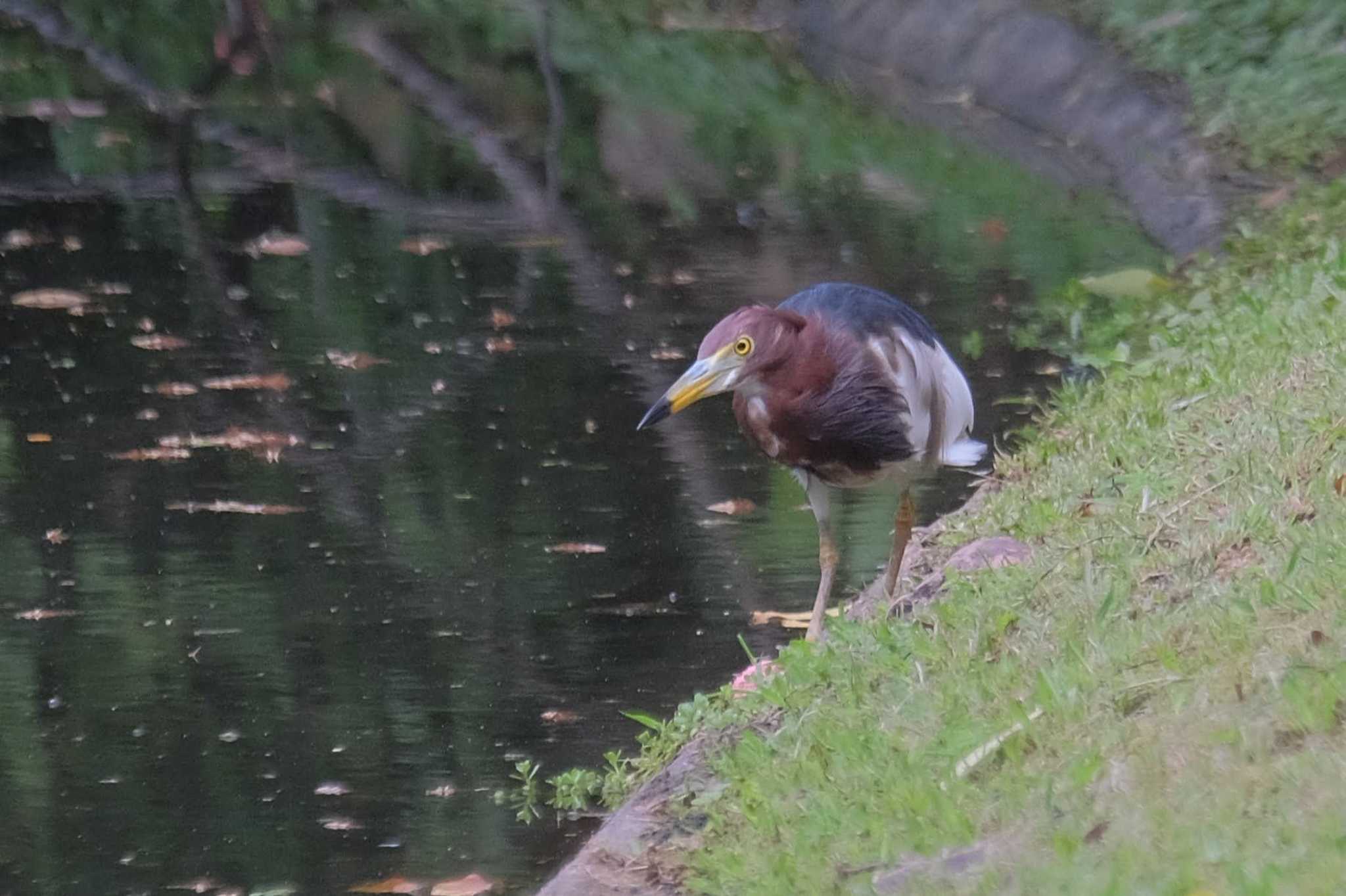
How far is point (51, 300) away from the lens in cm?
1048

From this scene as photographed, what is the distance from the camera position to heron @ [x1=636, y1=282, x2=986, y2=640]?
17.9 feet

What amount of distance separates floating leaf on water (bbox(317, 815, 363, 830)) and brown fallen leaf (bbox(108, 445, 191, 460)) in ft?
10.2

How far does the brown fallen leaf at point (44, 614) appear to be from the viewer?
6.77 metres

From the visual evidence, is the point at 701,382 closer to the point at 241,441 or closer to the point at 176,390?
the point at 241,441

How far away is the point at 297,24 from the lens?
1917cm

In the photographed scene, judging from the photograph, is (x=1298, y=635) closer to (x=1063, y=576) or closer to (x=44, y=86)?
(x=1063, y=576)

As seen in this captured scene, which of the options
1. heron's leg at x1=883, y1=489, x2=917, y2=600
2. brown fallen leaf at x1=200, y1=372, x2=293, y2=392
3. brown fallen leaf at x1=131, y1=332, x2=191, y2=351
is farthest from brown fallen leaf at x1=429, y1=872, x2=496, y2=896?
brown fallen leaf at x1=131, y1=332, x2=191, y2=351

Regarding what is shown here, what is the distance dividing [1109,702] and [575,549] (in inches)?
128

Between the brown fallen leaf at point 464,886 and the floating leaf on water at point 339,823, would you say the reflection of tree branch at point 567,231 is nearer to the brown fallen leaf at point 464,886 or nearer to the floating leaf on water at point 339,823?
the floating leaf on water at point 339,823

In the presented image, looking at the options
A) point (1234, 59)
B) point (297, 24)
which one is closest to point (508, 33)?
point (297, 24)

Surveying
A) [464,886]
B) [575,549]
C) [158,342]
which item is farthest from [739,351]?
[158,342]

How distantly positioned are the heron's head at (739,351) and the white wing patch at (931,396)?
14.3 inches

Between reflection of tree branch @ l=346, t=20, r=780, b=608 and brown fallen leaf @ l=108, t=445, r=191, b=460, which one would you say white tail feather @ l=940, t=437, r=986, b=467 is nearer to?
reflection of tree branch @ l=346, t=20, r=780, b=608

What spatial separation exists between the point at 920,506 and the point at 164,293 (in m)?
4.63
